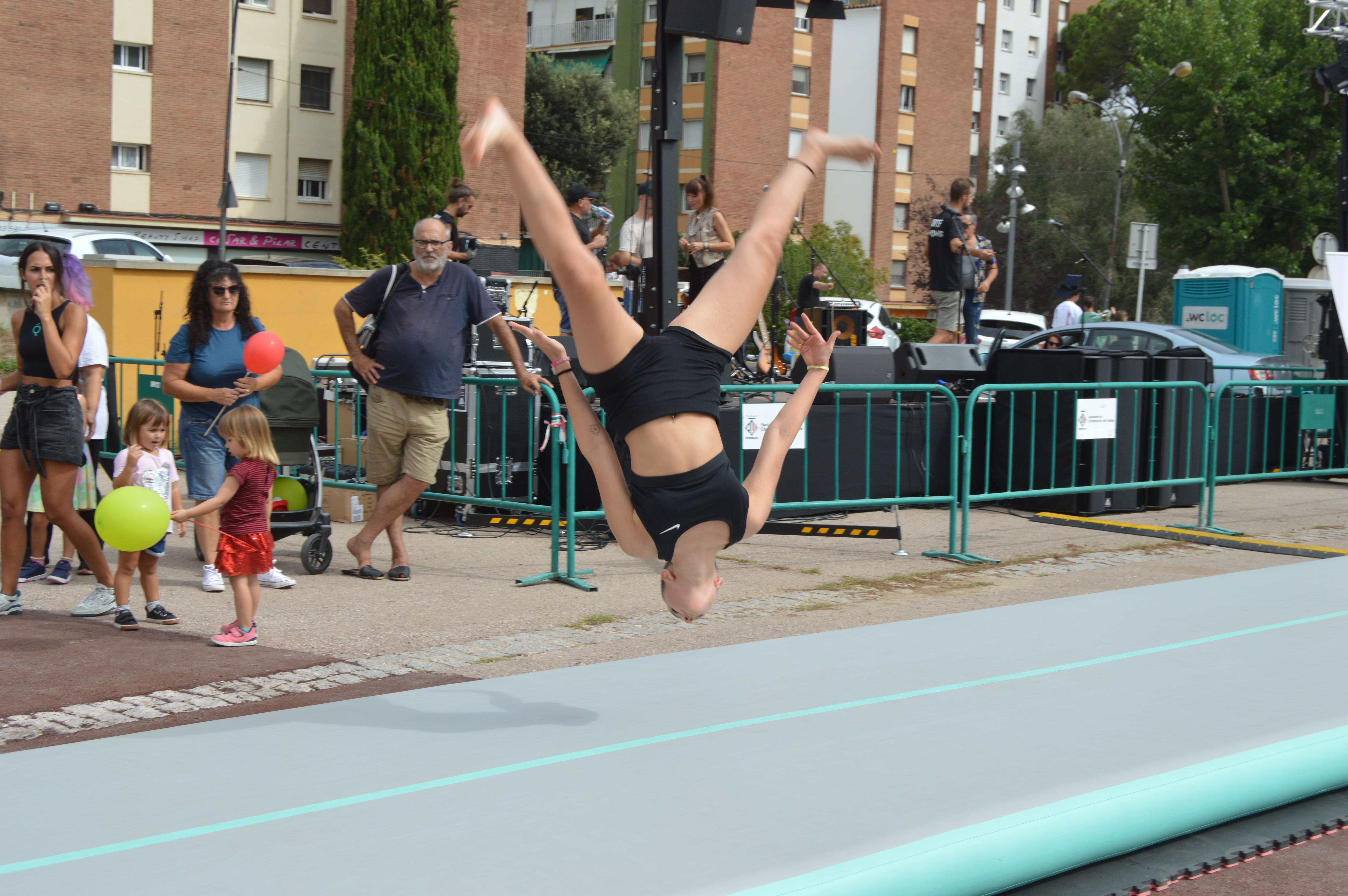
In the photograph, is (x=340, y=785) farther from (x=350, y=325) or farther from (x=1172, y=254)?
(x=1172, y=254)

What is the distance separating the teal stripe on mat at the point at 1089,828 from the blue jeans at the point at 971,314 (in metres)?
9.10

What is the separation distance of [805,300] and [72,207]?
28.2m

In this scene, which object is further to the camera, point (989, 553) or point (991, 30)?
point (991, 30)

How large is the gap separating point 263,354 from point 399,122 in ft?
109

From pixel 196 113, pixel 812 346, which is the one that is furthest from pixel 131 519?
pixel 196 113

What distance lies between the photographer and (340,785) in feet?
11.9

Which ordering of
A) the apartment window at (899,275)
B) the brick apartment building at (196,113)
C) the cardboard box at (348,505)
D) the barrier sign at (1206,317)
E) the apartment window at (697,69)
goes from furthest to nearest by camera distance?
the apartment window at (899,275)
the apartment window at (697,69)
the brick apartment building at (196,113)
the barrier sign at (1206,317)
the cardboard box at (348,505)

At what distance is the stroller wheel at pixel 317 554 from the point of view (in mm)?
7895

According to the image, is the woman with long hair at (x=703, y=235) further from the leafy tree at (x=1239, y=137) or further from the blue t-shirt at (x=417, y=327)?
the leafy tree at (x=1239, y=137)

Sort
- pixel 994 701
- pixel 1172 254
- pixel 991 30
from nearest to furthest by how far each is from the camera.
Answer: pixel 994 701 < pixel 1172 254 < pixel 991 30

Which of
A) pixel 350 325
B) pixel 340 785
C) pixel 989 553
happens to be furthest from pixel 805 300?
pixel 340 785

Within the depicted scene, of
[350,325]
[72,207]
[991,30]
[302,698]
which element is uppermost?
[991,30]

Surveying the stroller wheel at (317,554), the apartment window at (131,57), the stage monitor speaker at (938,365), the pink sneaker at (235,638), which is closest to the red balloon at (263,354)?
the stroller wheel at (317,554)

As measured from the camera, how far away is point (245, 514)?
6117 mm
